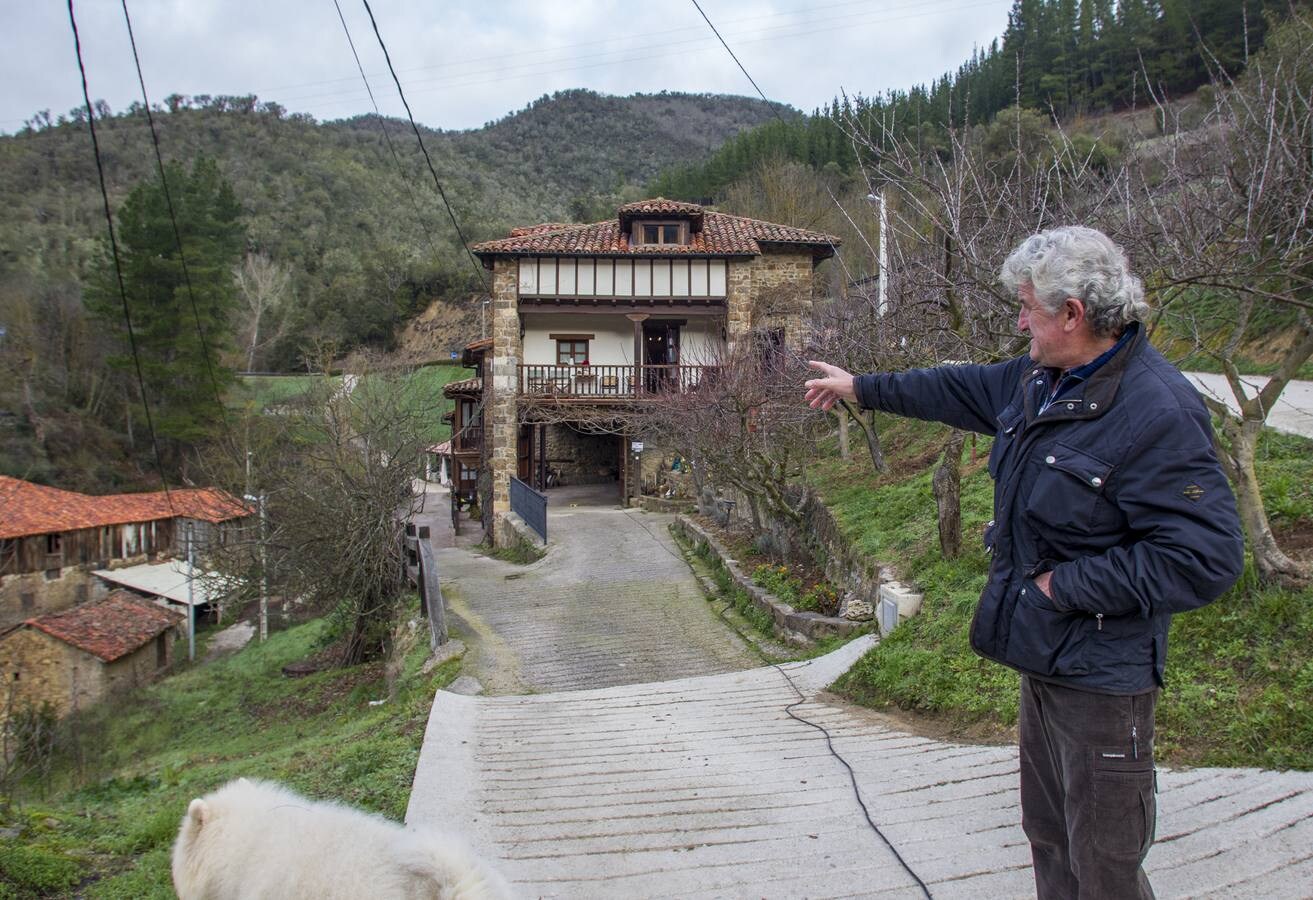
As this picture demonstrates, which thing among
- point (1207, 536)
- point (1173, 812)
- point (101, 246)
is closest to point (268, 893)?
point (1207, 536)

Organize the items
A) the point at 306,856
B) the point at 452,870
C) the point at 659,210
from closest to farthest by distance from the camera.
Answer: the point at 452,870, the point at 306,856, the point at 659,210

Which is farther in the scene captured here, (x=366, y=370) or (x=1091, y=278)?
(x=366, y=370)

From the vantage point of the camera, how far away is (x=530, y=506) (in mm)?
18516

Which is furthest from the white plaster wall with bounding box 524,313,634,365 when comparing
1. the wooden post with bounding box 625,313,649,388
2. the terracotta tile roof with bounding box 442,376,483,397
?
the terracotta tile roof with bounding box 442,376,483,397

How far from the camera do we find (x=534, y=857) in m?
3.22

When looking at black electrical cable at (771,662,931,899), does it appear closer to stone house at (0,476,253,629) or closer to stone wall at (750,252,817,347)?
stone wall at (750,252,817,347)

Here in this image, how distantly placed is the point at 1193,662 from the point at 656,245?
1970cm

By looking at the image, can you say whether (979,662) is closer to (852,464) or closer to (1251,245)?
(1251,245)

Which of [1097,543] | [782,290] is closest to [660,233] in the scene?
[782,290]

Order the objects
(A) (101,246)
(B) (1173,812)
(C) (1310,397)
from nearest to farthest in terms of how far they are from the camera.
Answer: (B) (1173,812) < (C) (1310,397) < (A) (101,246)

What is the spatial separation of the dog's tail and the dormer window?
21857 mm

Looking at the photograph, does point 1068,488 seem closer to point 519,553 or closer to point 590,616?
point 590,616

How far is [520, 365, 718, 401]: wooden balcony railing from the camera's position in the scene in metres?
22.4

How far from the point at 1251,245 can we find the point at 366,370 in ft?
49.1
